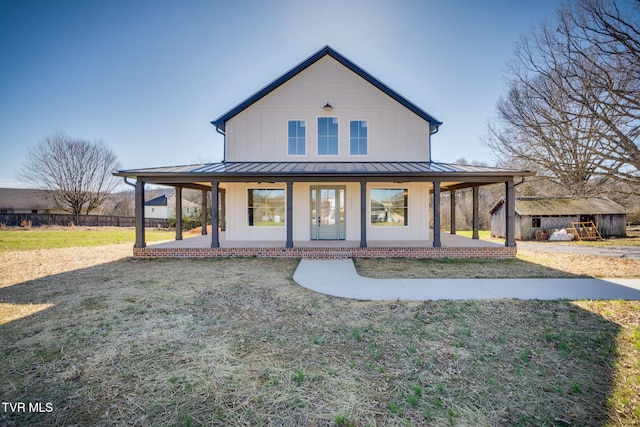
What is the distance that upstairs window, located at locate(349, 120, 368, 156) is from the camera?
1234cm

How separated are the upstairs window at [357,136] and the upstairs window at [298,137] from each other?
2.10m

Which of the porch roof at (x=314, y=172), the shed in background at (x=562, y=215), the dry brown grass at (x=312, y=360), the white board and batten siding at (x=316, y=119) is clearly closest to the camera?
the dry brown grass at (x=312, y=360)

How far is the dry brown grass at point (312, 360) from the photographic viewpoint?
2525 mm

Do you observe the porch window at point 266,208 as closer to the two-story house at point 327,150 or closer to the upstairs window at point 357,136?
the two-story house at point 327,150

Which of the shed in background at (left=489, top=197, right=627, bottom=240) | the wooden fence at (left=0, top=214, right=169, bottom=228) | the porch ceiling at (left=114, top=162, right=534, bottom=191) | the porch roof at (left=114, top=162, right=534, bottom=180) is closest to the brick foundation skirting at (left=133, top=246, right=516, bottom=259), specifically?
the porch ceiling at (left=114, top=162, right=534, bottom=191)

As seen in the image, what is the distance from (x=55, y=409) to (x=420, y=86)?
59.0ft

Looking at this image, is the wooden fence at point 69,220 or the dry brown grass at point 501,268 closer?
the dry brown grass at point 501,268

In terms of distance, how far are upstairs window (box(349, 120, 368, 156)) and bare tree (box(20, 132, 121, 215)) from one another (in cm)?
3357

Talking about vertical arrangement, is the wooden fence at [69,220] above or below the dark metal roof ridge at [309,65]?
below

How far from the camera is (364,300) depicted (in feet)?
18.0

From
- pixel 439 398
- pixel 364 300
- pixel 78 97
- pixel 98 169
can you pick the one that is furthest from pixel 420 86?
pixel 98 169

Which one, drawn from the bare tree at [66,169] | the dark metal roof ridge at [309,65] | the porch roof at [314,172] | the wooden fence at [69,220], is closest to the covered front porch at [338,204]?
the porch roof at [314,172]

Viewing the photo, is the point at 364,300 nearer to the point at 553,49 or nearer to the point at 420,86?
the point at 420,86

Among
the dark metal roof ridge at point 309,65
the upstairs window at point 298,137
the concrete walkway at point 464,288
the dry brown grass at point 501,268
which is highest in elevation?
the dark metal roof ridge at point 309,65
